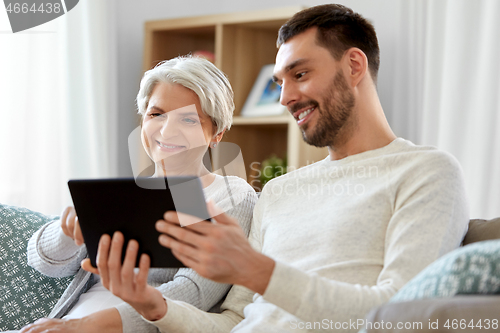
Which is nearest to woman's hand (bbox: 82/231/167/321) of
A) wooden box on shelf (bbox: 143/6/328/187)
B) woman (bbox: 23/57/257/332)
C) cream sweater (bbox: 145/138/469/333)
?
cream sweater (bbox: 145/138/469/333)

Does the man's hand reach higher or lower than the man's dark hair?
lower

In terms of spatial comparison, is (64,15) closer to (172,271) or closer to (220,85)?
(220,85)

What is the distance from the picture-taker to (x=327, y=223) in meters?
1.08

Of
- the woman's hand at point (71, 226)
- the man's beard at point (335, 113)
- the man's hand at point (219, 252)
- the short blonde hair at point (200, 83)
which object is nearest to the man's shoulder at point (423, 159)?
the man's beard at point (335, 113)

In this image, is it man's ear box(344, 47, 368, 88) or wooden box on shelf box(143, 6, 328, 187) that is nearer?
man's ear box(344, 47, 368, 88)

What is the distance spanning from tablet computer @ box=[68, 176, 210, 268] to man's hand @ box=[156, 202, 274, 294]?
0.03m

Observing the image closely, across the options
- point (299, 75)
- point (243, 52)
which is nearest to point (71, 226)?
point (299, 75)

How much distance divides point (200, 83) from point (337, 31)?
40cm

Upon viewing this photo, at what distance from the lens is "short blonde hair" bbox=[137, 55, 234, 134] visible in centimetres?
141

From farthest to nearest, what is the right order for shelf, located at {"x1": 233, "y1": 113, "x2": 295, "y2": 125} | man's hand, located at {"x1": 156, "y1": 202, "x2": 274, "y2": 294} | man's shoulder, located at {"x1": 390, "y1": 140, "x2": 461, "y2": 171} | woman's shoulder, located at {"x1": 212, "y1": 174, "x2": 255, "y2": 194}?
shelf, located at {"x1": 233, "y1": 113, "x2": 295, "y2": 125}, woman's shoulder, located at {"x1": 212, "y1": 174, "x2": 255, "y2": 194}, man's shoulder, located at {"x1": 390, "y1": 140, "x2": 461, "y2": 171}, man's hand, located at {"x1": 156, "y1": 202, "x2": 274, "y2": 294}

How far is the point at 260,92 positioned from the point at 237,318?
1.79m

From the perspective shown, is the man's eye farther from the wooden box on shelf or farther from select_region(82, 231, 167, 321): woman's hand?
the wooden box on shelf

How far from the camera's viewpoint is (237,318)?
1.19 meters

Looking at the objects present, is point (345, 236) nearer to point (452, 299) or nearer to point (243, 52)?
point (452, 299)
